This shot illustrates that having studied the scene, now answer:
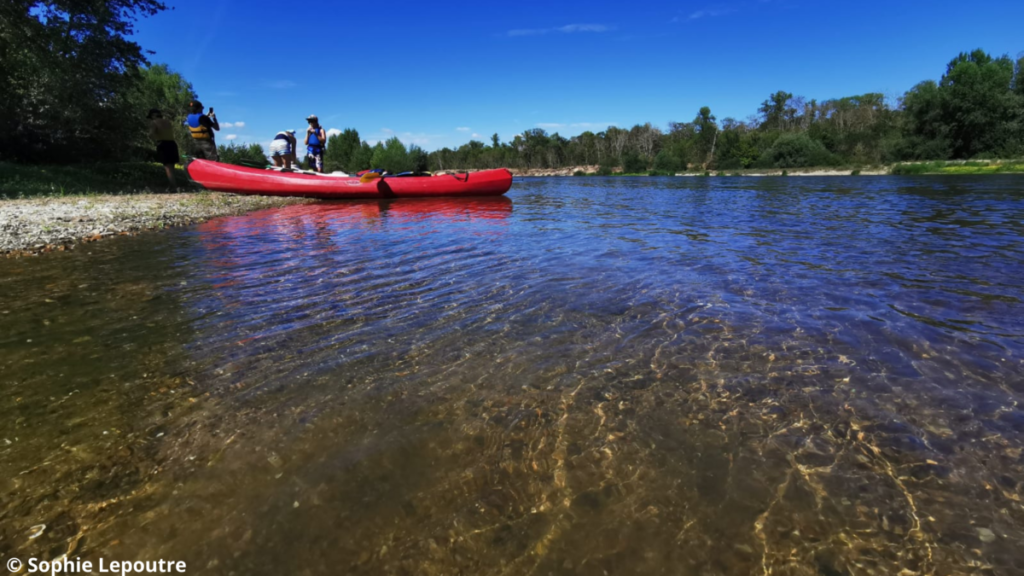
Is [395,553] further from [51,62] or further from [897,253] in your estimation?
[51,62]

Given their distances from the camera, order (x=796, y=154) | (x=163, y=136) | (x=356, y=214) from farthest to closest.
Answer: (x=796, y=154)
(x=163, y=136)
(x=356, y=214)

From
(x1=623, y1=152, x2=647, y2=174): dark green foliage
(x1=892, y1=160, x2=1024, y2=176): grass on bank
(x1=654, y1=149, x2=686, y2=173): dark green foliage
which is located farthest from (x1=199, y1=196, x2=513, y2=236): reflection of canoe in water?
(x1=623, y1=152, x2=647, y2=174): dark green foliage

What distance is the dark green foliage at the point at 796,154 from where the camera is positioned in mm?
60781

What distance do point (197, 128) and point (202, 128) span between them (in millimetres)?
141

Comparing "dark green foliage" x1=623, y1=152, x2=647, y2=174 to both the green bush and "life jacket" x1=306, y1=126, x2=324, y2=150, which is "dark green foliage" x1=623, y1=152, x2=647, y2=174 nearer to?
the green bush

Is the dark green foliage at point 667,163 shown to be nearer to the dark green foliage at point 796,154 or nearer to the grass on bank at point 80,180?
the dark green foliage at point 796,154

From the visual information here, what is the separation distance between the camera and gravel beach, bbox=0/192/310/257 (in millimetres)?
7891

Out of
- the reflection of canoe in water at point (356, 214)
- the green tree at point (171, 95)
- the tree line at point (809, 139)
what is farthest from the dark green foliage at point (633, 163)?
the reflection of canoe in water at point (356, 214)

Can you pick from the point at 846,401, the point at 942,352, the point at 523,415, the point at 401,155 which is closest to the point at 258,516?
the point at 523,415

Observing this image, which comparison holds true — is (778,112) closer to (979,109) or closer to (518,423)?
(979,109)

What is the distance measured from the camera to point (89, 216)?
32.4 ft

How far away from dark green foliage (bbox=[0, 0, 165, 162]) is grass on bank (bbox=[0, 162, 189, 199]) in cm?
153

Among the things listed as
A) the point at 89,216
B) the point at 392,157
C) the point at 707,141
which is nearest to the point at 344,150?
the point at 392,157

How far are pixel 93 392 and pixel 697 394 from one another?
12.9ft
